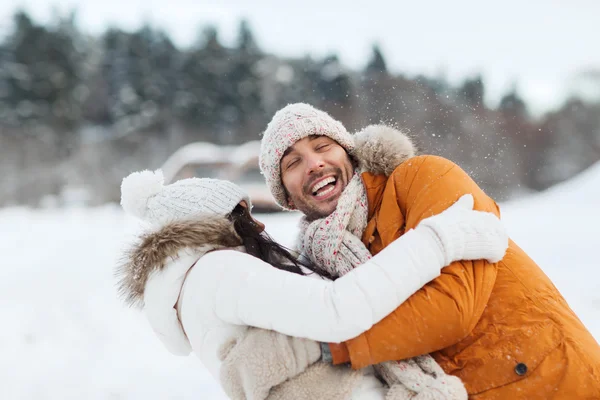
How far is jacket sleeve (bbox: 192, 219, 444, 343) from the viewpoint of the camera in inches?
50.6

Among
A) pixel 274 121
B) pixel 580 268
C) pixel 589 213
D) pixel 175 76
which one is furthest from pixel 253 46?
pixel 274 121

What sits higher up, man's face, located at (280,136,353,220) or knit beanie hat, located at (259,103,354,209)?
knit beanie hat, located at (259,103,354,209)

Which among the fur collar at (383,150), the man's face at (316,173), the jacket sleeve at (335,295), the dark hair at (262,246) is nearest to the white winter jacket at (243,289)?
the jacket sleeve at (335,295)

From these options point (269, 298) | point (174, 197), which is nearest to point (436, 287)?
point (269, 298)

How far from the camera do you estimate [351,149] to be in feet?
7.00

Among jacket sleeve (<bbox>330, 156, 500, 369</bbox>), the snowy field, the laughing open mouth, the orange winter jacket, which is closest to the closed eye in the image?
the laughing open mouth

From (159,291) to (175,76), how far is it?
25388 millimetres

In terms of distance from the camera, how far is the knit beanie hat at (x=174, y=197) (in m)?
1.75

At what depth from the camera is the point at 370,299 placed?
50.8 inches

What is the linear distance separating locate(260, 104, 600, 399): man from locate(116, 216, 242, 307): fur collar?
42 cm

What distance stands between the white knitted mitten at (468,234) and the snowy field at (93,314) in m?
2.64

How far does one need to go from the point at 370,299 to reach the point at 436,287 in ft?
0.72

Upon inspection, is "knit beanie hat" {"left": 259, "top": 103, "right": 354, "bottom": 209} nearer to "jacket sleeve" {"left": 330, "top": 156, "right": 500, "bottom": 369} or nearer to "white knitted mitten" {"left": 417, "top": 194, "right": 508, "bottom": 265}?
"white knitted mitten" {"left": 417, "top": 194, "right": 508, "bottom": 265}

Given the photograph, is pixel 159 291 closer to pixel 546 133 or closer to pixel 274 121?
pixel 274 121
